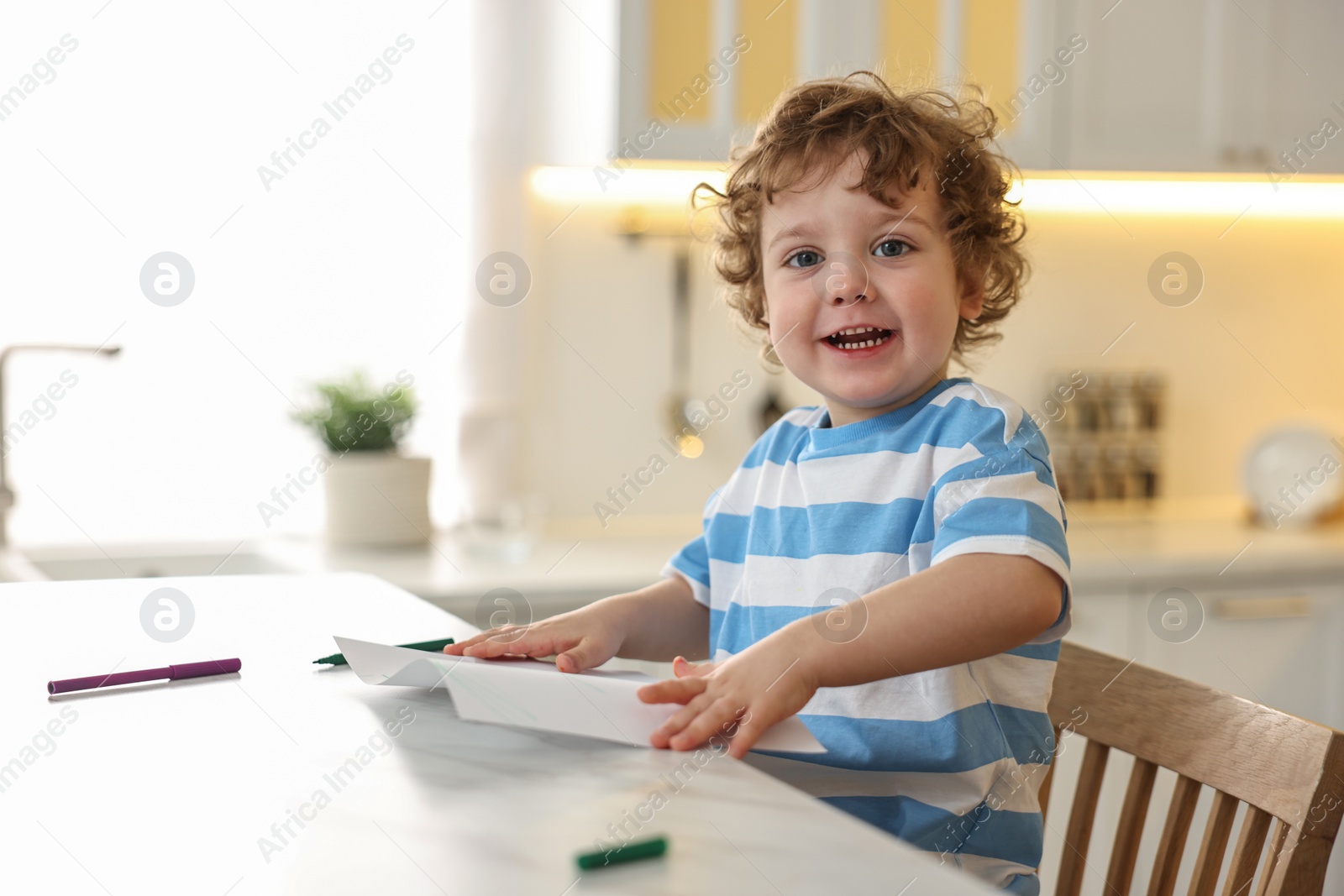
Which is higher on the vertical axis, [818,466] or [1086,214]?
[1086,214]

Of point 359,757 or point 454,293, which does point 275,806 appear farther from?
point 454,293

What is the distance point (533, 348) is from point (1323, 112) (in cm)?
160

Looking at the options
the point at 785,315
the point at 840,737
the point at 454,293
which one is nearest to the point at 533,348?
the point at 454,293

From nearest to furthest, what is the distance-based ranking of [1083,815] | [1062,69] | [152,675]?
1. [152,675]
2. [1083,815]
3. [1062,69]

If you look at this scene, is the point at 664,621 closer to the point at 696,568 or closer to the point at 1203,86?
the point at 696,568

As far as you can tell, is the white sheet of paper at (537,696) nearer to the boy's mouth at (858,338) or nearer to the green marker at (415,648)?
the green marker at (415,648)

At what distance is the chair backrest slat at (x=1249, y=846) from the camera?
2.28 ft

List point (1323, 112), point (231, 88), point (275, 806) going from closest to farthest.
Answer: point (275, 806), point (231, 88), point (1323, 112)

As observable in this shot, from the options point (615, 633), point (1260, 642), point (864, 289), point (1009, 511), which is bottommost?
point (1260, 642)

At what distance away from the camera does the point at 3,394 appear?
1.76 metres

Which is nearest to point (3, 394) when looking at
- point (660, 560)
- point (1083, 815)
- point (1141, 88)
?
point (660, 560)

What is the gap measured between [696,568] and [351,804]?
1.86 ft

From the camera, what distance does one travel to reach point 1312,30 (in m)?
2.27

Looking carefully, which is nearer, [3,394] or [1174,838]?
[1174,838]
